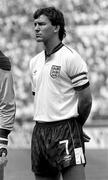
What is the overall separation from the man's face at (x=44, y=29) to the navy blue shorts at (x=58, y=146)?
2.28 ft

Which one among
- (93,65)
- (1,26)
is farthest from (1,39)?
(93,65)

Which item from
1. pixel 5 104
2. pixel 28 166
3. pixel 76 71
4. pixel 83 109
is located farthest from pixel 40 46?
pixel 5 104

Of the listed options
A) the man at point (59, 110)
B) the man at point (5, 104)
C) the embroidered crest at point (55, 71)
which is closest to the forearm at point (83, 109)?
the man at point (59, 110)

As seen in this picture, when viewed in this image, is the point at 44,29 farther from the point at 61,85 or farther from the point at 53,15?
the point at 61,85

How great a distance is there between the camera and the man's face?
225 inches

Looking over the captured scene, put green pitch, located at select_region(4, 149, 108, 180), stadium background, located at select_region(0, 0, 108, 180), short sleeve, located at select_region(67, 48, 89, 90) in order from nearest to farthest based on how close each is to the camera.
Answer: short sleeve, located at select_region(67, 48, 89, 90), green pitch, located at select_region(4, 149, 108, 180), stadium background, located at select_region(0, 0, 108, 180)

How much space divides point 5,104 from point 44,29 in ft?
2.64

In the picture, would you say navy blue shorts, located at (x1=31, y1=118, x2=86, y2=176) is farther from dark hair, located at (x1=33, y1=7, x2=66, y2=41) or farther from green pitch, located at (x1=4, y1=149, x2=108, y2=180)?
green pitch, located at (x1=4, y1=149, x2=108, y2=180)

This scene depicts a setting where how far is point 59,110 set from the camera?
5570 millimetres

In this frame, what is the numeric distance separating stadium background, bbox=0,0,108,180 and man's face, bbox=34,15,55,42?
11232mm

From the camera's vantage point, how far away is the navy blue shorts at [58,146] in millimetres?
5539

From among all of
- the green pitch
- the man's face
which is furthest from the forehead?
the green pitch

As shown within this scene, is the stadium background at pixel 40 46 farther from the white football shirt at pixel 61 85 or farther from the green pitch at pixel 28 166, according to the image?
the white football shirt at pixel 61 85

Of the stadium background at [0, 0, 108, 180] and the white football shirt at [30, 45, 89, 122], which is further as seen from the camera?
the stadium background at [0, 0, 108, 180]
